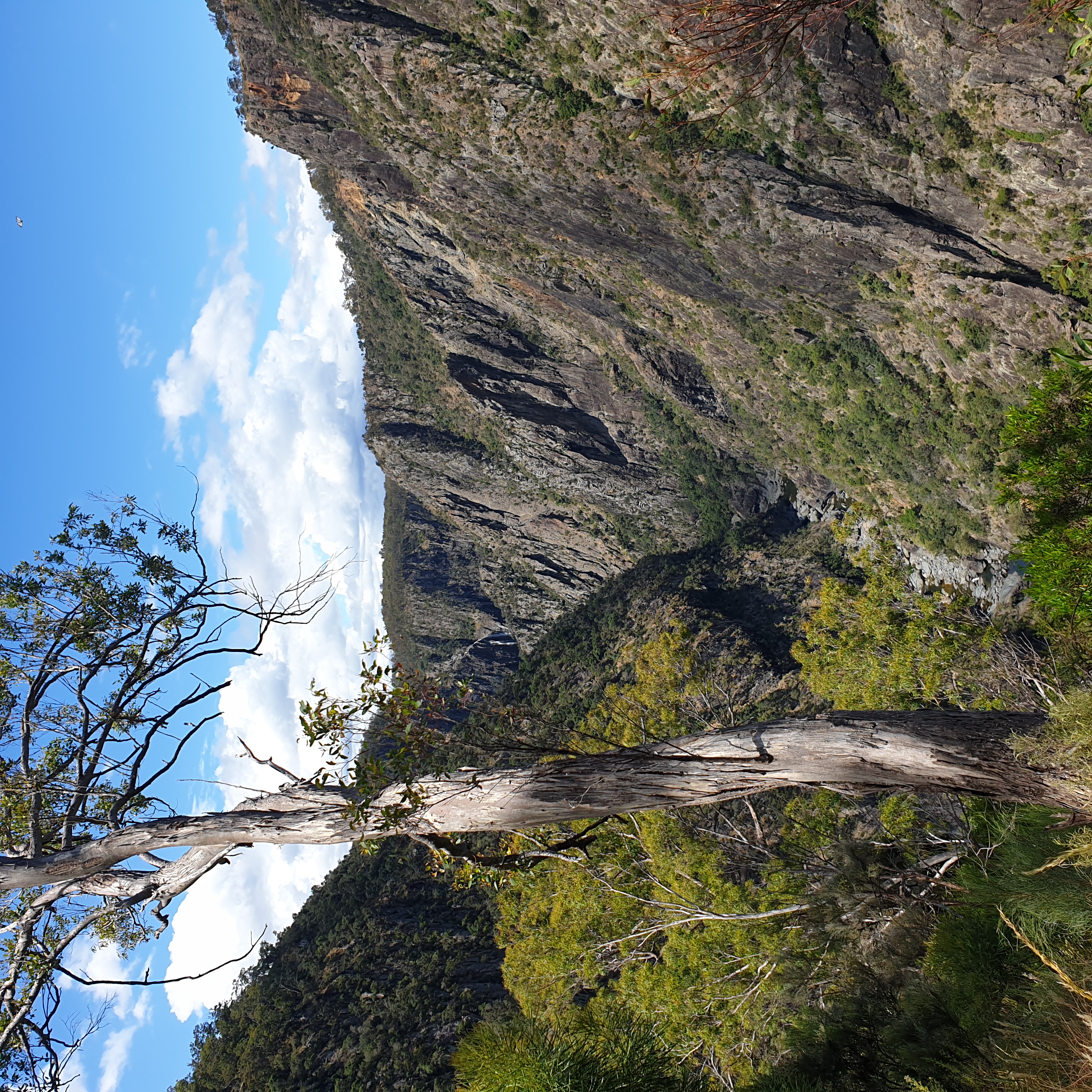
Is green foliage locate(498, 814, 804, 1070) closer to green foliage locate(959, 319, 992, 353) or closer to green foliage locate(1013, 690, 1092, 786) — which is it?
green foliage locate(1013, 690, 1092, 786)

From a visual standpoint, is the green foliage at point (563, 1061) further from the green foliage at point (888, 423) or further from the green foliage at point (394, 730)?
the green foliage at point (888, 423)

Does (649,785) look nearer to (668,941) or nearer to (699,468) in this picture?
(668,941)

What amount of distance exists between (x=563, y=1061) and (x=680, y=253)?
47756 mm

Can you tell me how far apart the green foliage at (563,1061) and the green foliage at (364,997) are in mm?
19290

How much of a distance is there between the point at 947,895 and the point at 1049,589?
3976 millimetres

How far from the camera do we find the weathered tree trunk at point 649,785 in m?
4.25

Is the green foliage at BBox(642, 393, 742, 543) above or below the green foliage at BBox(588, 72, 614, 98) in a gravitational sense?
below

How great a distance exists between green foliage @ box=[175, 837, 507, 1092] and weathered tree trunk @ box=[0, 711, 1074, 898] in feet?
67.6

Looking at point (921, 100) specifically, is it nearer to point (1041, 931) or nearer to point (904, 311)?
point (904, 311)

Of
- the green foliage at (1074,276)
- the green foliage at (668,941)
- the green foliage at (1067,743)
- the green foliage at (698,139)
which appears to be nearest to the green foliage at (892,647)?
the green foliage at (668,941)

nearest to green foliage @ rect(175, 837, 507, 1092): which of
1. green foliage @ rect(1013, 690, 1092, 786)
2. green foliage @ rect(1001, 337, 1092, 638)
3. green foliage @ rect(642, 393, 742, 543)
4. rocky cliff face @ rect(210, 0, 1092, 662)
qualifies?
green foliage @ rect(1001, 337, 1092, 638)

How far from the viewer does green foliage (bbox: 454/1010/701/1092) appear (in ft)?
15.3

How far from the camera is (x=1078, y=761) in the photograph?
4043mm

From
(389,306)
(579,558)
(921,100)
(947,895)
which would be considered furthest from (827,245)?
(389,306)
